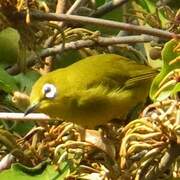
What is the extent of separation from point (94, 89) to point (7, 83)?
21.3 inches

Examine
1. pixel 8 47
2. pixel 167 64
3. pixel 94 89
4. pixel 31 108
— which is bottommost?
pixel 94 89

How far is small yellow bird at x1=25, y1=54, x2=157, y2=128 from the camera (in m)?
2.25

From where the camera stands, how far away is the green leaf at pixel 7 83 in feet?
6.21

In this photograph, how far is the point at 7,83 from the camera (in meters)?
1.93

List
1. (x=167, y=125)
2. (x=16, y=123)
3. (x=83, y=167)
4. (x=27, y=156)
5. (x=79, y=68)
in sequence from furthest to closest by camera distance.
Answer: (x=79, y=68) → (x=16, y=123) → (x=27, y=156) → (x=83, y=167) → (x=167, y=125)

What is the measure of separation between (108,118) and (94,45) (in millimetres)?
252

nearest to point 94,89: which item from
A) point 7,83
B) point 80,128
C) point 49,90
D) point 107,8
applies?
point 49,90

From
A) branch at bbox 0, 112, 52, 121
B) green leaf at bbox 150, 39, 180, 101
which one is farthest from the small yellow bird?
green leaf at bbox 150, 39, 180, 101

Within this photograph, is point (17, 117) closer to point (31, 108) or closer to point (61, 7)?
point (31, 108)

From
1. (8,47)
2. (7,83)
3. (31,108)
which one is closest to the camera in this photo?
(7,83)

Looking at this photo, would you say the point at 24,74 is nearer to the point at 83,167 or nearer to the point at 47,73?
the point at 47,73

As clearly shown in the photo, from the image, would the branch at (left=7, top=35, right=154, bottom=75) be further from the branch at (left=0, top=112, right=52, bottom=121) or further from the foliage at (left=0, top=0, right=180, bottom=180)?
the branch at (left=0, top=112, right=52, bottom=121)

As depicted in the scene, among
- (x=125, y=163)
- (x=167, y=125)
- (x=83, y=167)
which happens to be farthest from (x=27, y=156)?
(x=167, y=125)

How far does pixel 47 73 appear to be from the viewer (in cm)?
234
